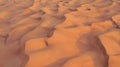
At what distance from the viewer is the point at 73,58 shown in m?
1.77

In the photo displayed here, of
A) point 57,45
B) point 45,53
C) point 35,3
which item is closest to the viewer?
point 45,53

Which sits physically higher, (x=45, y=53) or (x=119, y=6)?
(x=45, y=53)

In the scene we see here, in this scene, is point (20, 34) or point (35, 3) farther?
point (35, 3)

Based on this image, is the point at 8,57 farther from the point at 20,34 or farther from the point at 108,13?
the point at 108,13

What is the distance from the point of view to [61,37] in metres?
2.11

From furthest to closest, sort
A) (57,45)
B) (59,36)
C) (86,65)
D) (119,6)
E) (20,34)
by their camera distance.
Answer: (119,6) → (20,34) → (59,36) → (57,45) → (86,65)

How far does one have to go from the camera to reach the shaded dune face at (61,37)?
1.76m

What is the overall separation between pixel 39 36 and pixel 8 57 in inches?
15.1

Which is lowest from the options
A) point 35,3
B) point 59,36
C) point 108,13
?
point 35,3

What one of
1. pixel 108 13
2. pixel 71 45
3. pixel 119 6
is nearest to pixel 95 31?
pixel 71 45

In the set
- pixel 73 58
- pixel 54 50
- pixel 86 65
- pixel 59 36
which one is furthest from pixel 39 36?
pixel 86 65

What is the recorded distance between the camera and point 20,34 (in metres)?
2.34

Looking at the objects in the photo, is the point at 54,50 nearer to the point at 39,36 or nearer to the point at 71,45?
the point at 71,45

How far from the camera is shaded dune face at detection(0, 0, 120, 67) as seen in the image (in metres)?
1.76
